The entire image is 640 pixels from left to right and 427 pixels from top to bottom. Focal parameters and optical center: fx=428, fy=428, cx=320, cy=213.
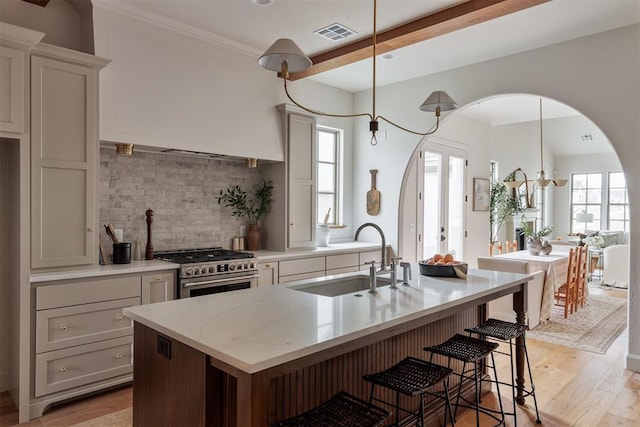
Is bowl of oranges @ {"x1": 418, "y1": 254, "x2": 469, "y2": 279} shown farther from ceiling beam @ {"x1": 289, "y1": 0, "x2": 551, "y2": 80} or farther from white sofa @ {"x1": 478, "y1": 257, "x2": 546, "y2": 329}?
white sofa @ {"x1": 478, "y1": 257, "x2": 546, "y2": 329}

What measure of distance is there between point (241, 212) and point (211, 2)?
83.1 inches

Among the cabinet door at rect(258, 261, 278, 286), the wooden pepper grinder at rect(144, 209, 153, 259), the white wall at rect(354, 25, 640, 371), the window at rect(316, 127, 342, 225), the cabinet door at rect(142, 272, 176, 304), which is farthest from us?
the window at rect(316, 127, 342, 225)

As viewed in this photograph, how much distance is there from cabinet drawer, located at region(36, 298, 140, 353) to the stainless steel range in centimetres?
42

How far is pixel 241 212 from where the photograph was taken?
468cm

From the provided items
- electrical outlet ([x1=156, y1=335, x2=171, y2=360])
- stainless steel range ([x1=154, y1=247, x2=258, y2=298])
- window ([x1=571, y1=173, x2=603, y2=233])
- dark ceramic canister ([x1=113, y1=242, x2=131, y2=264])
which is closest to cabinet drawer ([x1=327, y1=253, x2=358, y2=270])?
stainless steel range ([x1=154, y1=247, x2=258, y2=298])

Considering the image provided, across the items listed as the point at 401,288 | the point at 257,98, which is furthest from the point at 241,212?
the point at 401,288

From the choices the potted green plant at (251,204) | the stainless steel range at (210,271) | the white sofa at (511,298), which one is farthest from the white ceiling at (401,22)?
the white sofa at (511,298)

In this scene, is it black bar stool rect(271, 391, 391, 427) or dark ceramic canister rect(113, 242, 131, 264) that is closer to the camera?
black bar stool rect(271, 391, 391, 427)

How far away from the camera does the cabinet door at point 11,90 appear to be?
8.86 ft

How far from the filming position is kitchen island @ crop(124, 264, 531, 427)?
148cm

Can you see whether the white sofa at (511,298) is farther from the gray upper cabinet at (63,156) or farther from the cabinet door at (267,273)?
the gray upper cabinet at (63,156)

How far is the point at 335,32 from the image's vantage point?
388 centimetres

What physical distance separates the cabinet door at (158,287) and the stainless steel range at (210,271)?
0.06 metres

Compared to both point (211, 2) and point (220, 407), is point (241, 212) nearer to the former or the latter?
point (211, 2)
